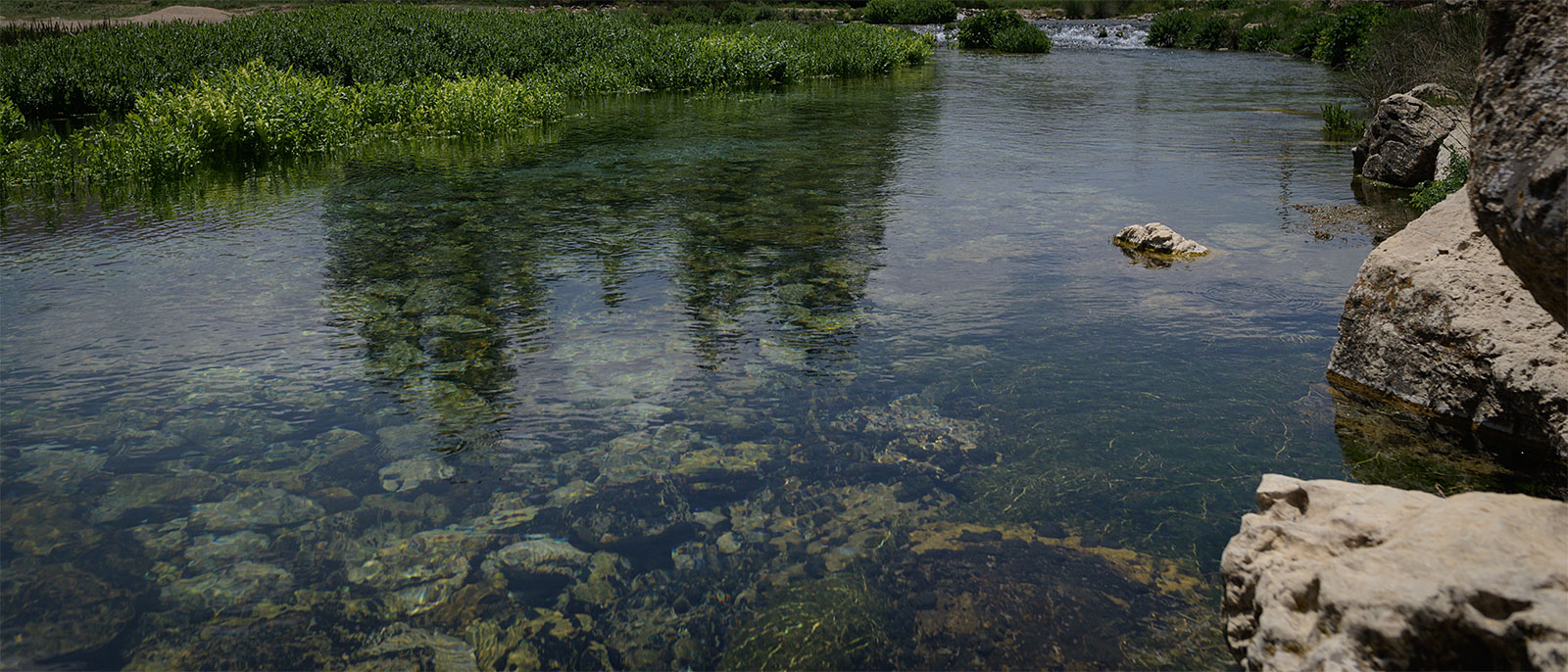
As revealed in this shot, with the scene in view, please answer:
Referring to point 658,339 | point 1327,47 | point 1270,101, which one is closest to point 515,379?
point 658,339

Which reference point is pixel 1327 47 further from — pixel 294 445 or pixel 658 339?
pixel 294 445

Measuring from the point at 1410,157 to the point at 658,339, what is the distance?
363 inches

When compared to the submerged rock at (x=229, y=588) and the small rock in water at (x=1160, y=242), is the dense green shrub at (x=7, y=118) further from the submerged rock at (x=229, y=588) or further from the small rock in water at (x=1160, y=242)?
the small rock in water at (x=1160, y=242)

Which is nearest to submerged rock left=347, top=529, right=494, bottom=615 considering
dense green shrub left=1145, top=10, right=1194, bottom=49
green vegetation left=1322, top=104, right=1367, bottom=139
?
green vegetation left=1322, top=104, right=1367, bottom=139

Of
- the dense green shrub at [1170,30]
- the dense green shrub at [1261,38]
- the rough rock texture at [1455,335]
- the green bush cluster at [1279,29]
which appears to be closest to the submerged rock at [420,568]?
the rough rock texture at [1455,335]

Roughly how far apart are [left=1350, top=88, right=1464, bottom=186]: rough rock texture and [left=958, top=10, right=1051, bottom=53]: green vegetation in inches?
1045

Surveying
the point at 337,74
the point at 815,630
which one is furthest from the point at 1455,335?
the point at 337,74

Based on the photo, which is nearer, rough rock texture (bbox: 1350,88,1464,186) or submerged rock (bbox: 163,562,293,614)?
submerged rock (bbox: 163,562,293,614)

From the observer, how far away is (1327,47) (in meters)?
28.5

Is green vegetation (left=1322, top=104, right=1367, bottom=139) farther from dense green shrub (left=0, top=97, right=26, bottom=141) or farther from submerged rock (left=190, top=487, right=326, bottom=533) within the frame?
dense green shrub (left=0, top=97, right=26, bottom=141)

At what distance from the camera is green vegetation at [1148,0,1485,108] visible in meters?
14.1

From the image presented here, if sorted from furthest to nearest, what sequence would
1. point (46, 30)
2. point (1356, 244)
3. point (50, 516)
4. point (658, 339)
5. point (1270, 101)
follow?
point (46, 30), point (1270, 101), point (1356, 244), point (658, 339), point (50, 516)

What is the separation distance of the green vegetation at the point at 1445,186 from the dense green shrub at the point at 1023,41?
91.6 ft

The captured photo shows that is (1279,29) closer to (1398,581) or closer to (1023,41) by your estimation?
(1023,41)
